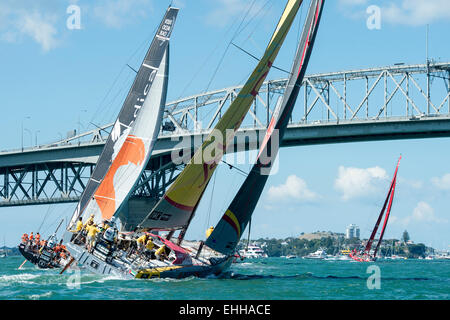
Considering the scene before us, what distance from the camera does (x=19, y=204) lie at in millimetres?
74938

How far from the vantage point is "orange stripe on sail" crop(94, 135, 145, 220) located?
3216 cm

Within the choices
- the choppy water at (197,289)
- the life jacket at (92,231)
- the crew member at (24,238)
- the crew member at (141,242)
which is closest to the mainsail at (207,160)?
the crew member at (141,242)

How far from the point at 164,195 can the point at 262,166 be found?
419cm

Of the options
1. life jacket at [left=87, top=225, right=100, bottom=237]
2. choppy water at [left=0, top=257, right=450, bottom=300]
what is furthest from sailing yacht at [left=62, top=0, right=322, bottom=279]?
choppy water at [left=0, top=257, right=450, bottom=300]

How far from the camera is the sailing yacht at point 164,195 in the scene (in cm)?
2786

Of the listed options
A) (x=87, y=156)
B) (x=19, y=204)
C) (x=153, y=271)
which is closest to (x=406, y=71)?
(x=87, y=156)

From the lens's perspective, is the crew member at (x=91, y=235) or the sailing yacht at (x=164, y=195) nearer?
the crew member at (x=91, y=235)

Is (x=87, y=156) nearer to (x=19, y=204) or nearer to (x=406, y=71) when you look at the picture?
(x=19, y=204)

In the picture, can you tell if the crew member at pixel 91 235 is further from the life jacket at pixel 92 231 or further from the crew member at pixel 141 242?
the crew member at pixel 141 242

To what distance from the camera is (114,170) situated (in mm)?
32438

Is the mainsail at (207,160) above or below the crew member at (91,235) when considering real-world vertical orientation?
above

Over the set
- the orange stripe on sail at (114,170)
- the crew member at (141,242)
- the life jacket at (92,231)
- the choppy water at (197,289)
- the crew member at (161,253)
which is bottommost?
the choppy water at (197,289)

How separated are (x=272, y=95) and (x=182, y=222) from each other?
45708 millimetres

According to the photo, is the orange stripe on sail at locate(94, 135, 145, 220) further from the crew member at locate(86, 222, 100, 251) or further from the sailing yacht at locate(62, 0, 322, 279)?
the crew member at locate(86, 222, 100, 251)
